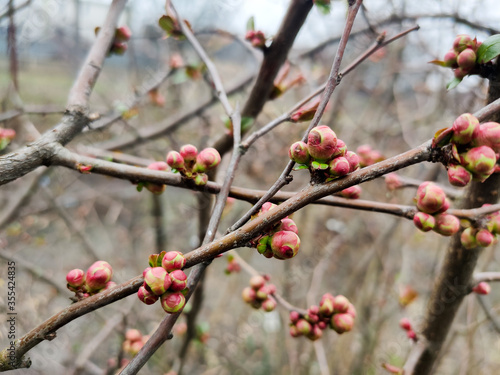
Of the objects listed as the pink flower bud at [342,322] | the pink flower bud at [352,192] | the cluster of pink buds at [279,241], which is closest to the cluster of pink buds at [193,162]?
the cluster of pink buds at [279,241]

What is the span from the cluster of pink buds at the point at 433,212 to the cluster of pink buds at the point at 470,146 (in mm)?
92

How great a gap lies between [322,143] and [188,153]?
29cm

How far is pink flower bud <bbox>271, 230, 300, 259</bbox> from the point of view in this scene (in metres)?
0.57

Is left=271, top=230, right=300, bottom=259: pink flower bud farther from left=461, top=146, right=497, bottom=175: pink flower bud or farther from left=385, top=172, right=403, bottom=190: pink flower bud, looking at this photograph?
left=385, top=172, right=403, bottom=190: pink flower bud

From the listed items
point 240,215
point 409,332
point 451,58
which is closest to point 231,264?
point 409,332

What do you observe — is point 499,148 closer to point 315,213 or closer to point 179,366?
point 179,366

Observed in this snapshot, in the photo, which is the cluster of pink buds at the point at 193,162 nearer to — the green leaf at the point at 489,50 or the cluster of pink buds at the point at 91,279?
the cluster of pink buds at the point at 91,279

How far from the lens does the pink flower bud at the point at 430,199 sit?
0.68 metres

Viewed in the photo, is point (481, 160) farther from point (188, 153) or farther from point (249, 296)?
point (249, 296)

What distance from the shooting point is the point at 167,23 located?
1.05 metres

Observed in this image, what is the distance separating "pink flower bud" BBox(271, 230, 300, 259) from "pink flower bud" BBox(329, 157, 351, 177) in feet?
0.39

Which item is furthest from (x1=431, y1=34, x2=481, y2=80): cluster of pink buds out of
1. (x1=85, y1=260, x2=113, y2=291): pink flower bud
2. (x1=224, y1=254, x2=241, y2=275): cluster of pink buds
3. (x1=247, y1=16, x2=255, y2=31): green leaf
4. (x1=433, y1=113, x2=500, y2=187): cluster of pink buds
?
(x1=224, y1=254, x2=241, y2=275): cluster of pink buds

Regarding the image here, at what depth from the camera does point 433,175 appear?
90.6 inches

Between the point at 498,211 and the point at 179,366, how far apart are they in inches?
62.2
